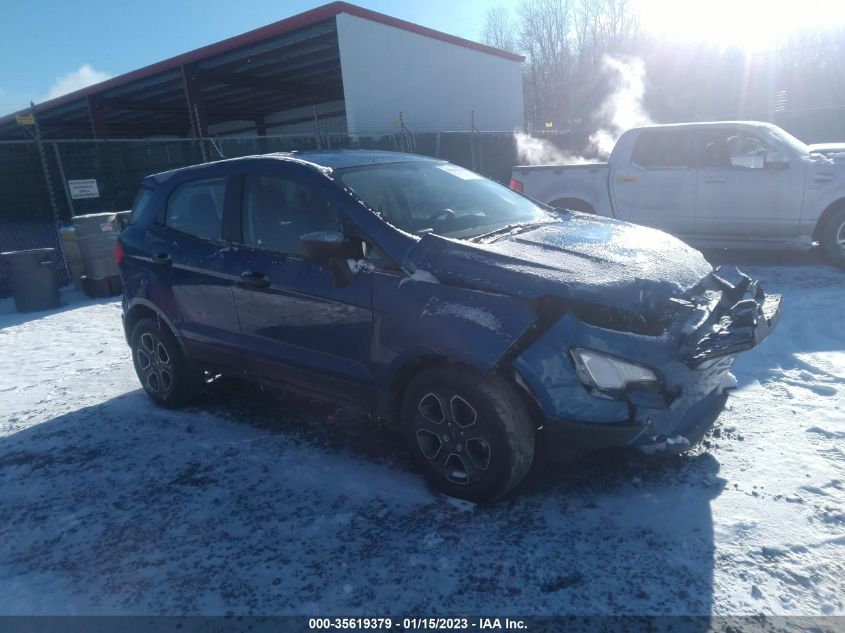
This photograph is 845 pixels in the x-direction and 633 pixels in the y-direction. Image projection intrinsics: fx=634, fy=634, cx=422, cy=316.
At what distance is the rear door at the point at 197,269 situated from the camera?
4168 mm

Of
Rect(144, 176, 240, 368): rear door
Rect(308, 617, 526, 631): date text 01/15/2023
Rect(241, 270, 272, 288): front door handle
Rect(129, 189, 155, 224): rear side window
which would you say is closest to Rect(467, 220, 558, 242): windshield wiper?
Rect(241, 270, 272, 288): front door handle

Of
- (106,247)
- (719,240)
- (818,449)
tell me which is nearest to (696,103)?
(719,240)

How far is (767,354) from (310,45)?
16.1 meters

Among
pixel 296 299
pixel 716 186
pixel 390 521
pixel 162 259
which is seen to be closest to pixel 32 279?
pixel 162 259

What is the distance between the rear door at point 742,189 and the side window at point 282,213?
626 centimetres

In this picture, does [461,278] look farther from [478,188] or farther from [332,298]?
[478,188]

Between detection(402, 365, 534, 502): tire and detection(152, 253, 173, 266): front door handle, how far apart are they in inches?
86.7

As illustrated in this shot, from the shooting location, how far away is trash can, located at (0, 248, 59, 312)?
8.70 metres

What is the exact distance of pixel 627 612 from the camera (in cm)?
241

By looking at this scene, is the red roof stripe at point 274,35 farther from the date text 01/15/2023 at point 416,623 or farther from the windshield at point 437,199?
the date text 01/15/2023 at point 416,623

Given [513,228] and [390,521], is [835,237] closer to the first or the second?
[513,228]

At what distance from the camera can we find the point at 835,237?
24.6ft

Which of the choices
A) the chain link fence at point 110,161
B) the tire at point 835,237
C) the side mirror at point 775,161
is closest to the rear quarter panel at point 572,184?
the side mirror at point 775,161

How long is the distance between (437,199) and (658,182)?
5456mm
